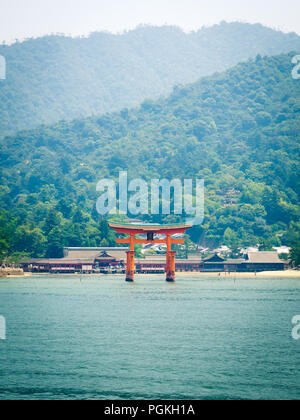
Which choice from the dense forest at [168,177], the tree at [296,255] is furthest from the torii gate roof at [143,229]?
the tree at [296,255]

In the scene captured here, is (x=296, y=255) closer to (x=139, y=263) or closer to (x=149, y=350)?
(x=139, y=263)

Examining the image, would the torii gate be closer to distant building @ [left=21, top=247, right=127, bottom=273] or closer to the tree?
the tree

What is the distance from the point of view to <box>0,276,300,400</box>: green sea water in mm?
22094

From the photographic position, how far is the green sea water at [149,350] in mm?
22094

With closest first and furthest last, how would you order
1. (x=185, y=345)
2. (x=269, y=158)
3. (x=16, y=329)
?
(x=185, y=345) < (x=16, y=329) < (x=269, y=158)

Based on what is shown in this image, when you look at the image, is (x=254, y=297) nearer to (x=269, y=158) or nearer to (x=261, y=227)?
(x=261, y=227)

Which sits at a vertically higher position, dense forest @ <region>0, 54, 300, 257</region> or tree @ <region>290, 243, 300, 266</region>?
dense forest @ <region>0, 54, 300, 257</region>

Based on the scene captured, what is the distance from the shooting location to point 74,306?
45875mm

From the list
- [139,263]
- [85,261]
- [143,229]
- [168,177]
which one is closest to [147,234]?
[143,229]

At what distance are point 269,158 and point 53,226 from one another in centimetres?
7497

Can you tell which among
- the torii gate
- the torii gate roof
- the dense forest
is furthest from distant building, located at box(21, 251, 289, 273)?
the torii gate roof

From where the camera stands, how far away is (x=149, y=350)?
28.6 m
